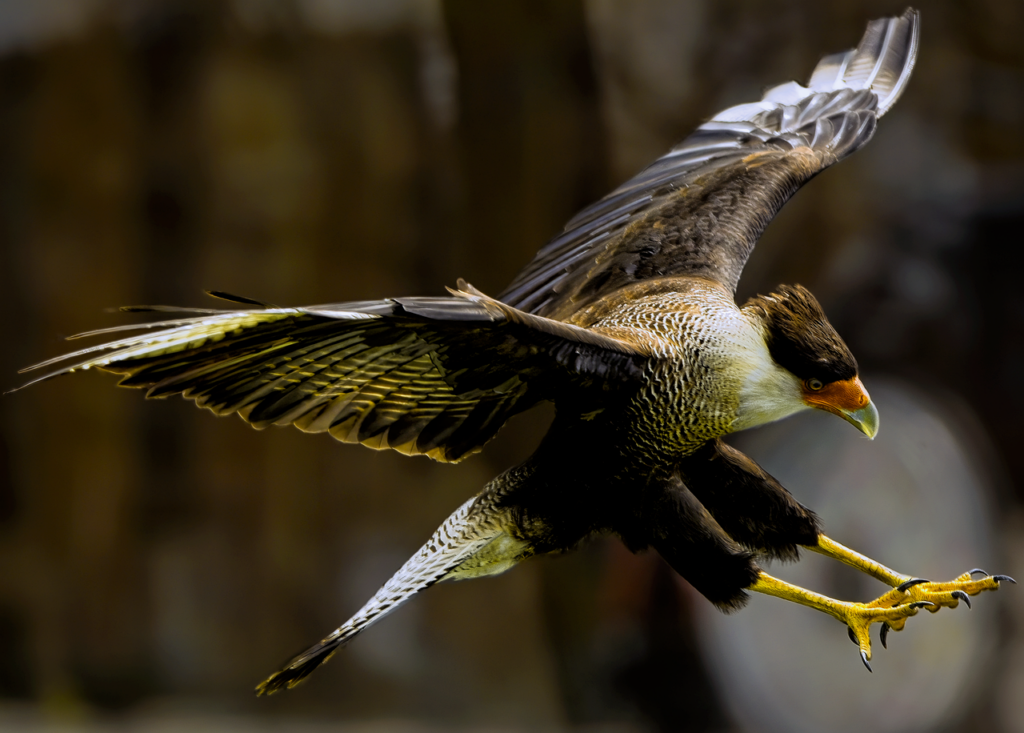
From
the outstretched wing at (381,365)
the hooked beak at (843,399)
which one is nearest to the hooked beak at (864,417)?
the hooked beak at (843,399)

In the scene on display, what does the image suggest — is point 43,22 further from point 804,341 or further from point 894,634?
point 894,634

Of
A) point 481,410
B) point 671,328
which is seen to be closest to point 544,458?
point 481,410

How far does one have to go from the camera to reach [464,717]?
5891mm

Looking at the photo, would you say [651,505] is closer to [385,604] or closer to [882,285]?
[385,604]

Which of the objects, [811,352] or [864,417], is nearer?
[811,352]

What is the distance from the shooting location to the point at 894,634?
514 centimetres

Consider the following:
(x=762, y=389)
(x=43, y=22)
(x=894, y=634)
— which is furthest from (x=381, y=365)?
(x=43, y=22)

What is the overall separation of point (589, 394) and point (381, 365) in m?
0.38

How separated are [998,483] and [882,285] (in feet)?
3.89

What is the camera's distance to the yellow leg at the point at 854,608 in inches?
79.2

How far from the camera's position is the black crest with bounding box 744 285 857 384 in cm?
182

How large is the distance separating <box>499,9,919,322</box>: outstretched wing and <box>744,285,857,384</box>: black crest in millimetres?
388

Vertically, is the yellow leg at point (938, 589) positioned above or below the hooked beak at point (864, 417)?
below

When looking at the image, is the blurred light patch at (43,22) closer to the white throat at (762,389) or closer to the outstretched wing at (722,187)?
the outstretched wing at (722,187)
